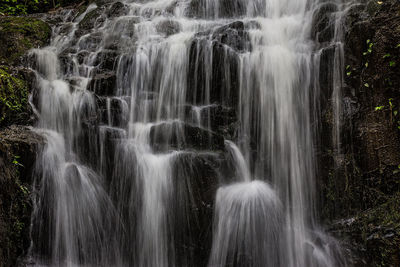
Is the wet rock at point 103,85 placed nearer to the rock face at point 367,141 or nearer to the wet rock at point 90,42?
the wet rock at point 90,42

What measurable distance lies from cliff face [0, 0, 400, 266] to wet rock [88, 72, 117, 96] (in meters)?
1.39

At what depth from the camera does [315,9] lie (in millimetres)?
7324

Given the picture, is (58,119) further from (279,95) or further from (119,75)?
(279,95)

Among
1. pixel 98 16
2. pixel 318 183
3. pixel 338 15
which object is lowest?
pixel 318 183

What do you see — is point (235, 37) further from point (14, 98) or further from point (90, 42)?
point (14, 98)

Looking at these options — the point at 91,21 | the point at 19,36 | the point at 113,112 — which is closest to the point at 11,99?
the point at 113,112

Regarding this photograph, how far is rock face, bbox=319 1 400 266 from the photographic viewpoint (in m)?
4.95

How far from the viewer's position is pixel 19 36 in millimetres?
9062

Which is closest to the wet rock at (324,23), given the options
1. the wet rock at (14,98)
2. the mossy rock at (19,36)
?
the wet rock at (14,98)

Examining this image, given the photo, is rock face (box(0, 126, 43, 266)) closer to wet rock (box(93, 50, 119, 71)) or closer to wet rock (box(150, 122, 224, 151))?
wet rock (box(150, 122, 224, 151))

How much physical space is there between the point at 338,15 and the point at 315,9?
1104 millimetres

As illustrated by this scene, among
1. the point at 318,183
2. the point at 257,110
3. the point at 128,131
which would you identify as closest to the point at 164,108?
the point at 128,131

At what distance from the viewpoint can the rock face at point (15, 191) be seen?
433 centimetres

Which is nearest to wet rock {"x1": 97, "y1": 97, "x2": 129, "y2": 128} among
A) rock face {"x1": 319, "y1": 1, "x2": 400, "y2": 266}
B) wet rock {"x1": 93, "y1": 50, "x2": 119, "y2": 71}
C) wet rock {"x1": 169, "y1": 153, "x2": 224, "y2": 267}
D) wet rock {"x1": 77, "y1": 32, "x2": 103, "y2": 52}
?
wet rock {"x1": 93, "y1": 50, "x2": 119, "y2": 71}
